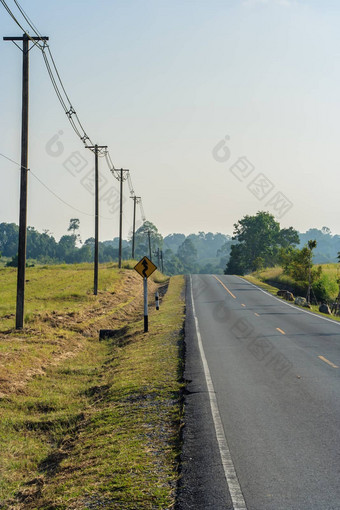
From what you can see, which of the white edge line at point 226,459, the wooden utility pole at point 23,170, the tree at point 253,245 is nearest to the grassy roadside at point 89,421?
the white edge line at point 226,459

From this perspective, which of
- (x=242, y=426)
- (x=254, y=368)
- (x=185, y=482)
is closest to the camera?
(x=185, y=482)

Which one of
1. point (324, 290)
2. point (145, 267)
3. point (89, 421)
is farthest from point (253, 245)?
point (89, 421)

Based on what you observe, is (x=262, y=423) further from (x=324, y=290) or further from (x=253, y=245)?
(x=253, y=245)

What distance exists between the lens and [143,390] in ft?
37.3

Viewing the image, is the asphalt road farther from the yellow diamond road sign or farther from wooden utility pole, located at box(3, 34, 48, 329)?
wooden utility pole, located at box(3, 34, 48, 329)

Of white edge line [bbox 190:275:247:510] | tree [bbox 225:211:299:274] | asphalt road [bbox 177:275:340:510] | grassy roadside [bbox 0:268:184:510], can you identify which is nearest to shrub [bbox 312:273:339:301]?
asphalt road [bbox 177:275:340:510]

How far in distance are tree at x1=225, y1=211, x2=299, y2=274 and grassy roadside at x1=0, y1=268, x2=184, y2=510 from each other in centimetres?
9688

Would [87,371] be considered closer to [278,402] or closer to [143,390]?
[143,390]

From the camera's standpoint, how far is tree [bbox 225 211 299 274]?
A: 116562mm

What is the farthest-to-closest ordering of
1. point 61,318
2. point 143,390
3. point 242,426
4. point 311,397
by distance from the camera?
point 61,318, point 143,390, point 311,397, point 242,426

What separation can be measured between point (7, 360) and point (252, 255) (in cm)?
10693

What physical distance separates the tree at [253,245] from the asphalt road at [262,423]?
9803cm

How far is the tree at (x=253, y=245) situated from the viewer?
117m

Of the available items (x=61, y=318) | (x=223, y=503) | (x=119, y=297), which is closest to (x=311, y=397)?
(x=223, y=503)
